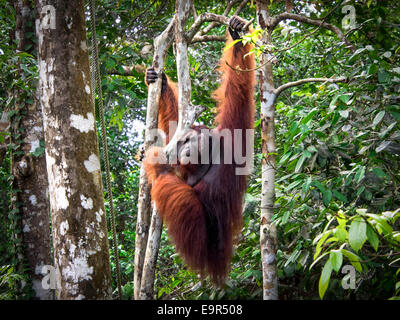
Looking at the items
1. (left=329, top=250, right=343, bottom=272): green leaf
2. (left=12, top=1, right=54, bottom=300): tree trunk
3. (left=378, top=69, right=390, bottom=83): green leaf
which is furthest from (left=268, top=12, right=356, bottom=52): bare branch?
(left=12, top=1, right=54, bottom=300): tree trunk

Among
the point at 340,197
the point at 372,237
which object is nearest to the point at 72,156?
the point at 372,237

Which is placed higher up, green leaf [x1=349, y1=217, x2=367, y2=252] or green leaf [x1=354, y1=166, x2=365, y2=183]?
green leaf [x1=354, y1=166, x2=365, y2=183]

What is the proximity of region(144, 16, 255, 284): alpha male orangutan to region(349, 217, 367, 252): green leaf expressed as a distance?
69.3 inches

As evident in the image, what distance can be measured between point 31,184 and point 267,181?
2570 mm

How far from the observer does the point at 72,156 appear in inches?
78.9

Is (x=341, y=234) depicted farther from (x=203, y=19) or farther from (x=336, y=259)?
(x=203, y=19)

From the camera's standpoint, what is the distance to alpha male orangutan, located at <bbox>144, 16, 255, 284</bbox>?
3037 millimetres

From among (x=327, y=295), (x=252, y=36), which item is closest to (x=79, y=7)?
(x=252, y=36)

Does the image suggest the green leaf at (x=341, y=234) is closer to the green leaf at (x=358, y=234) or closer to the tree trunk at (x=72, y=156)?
the green leaf at (x=358, y=234)

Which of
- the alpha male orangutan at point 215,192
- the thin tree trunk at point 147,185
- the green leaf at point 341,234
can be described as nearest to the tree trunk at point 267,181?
the alpha male orangutan at point 215,192

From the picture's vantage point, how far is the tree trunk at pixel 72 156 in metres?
1.92

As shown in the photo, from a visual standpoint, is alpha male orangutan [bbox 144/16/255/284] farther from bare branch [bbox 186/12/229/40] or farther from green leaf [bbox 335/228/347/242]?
green leaf [bbox 335/228/347/242]

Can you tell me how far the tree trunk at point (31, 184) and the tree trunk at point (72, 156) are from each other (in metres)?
1.81

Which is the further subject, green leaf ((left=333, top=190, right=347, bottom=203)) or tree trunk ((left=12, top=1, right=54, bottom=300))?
tree trunk ((left=12, top=1, right=54, bottom=300))
